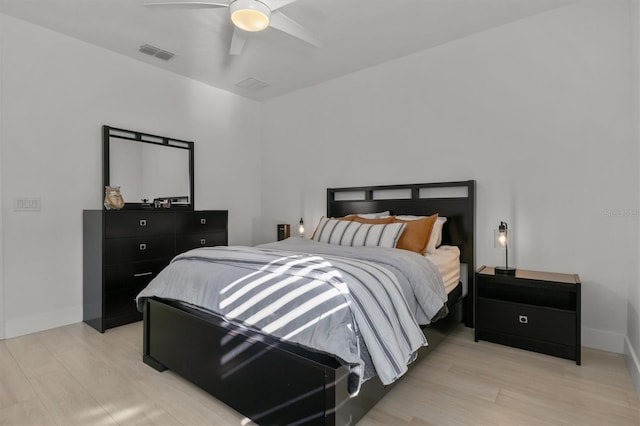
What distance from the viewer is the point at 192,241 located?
3711 mm

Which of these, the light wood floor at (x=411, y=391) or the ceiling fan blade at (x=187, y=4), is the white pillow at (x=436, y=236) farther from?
the ceiling fan blade at (x=187, y=4)

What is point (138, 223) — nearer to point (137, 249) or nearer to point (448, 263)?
point (137, 249)

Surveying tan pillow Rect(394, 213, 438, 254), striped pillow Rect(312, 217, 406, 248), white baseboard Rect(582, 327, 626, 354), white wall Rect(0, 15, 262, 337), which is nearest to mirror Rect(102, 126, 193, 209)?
white wall Rect(0, 15, 262, 337)

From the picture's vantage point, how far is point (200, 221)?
3787 millimetres

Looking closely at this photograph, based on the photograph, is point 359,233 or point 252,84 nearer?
point 359,233

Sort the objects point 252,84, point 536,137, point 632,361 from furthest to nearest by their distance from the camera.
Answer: point 252,84 → point 536,137 → point 632,361

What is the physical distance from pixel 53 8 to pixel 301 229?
3.12m

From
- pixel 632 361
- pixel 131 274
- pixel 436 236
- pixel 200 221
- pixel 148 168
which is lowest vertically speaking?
pixel 632 361

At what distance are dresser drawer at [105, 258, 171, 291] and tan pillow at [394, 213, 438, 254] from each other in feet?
7.80

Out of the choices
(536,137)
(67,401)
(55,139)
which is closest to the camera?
(67,401)

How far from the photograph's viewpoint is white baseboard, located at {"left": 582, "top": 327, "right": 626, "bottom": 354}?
2.51m

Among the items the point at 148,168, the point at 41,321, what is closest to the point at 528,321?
the point at 148,168

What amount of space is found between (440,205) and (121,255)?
9.99 ft

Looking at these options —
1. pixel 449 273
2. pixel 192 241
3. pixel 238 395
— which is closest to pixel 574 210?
pixel 449 273
